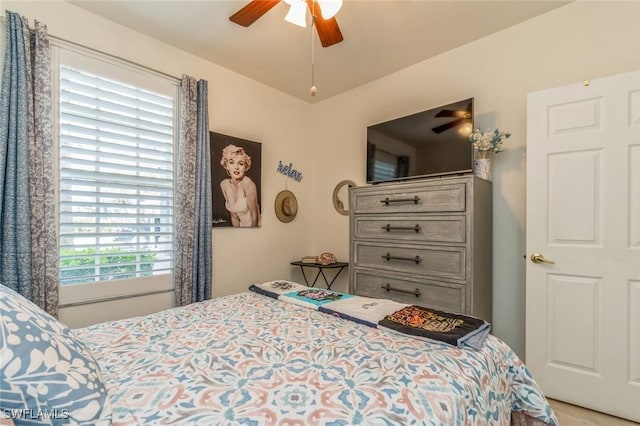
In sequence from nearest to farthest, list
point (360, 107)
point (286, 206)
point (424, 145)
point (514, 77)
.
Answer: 1. point (514, 77)
2. point (424, 145)
3. point (360, 107)
4. point (286, 206)

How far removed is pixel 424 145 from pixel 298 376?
2.12 m

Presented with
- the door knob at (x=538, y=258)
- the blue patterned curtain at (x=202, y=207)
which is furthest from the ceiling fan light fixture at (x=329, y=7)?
the door knob at (x=538, y=258)

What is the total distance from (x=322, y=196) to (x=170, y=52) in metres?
2.08

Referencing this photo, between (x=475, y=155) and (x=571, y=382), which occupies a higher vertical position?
(x=475, y=155)

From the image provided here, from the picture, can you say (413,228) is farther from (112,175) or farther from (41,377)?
(112,175)

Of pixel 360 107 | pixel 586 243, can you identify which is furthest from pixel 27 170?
pixel 586 243

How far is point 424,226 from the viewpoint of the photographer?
2.27m

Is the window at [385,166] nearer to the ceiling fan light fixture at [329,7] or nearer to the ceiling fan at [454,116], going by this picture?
the ceiling fan at [454,116]

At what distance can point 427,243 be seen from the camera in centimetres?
224

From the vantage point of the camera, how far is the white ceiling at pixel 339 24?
2119mm

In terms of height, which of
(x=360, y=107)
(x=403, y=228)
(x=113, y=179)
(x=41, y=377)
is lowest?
(x=41, y=377)

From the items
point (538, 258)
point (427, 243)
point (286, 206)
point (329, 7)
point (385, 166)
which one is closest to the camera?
point (329, 7)

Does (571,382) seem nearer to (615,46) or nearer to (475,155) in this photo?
(475,155)

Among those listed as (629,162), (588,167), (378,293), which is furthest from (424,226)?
(629,162)
